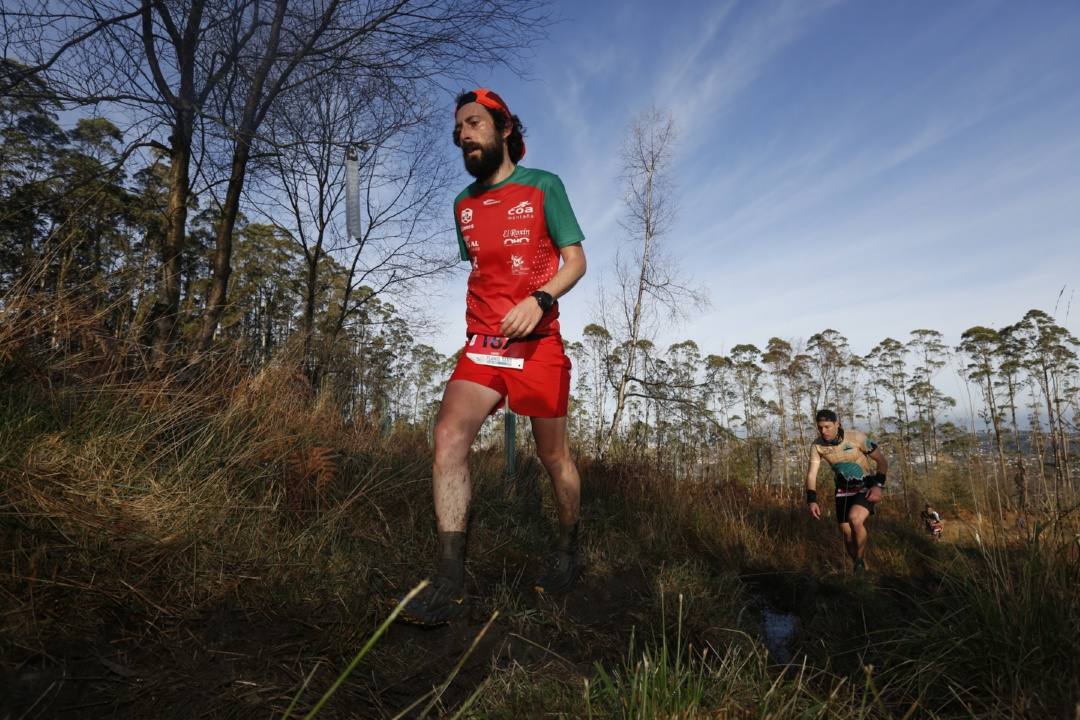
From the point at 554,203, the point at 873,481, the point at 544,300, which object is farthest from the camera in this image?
the point at 873,481

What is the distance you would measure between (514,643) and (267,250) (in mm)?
37415

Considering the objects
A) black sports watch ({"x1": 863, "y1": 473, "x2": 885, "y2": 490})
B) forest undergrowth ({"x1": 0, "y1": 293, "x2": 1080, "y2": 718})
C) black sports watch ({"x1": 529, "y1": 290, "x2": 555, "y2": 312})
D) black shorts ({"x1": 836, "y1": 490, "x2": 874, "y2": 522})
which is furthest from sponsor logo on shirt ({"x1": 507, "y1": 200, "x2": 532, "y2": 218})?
black sports watch ({"x1": 863, "y1": 473, "x2": 885, "y2": 490})

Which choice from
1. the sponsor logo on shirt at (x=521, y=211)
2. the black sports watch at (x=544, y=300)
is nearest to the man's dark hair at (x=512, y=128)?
the sponsor logo on shirt at (x=521, y=211)

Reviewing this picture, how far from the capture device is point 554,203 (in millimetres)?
2443

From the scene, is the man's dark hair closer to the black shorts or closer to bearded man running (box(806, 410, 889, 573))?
bearded man running (box(806, 410, 889, 573))

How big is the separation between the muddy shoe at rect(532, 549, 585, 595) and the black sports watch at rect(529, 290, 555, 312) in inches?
49.9

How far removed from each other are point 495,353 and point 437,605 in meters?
1.03

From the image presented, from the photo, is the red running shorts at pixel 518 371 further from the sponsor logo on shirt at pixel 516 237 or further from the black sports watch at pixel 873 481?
the black sports watch at pixel 873 481

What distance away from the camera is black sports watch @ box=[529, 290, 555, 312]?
2.12 meters

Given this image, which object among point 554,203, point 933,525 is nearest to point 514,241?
point 554,203

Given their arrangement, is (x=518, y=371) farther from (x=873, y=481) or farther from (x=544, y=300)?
(x=873, y=481)

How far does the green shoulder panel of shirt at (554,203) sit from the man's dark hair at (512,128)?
15 centimetres

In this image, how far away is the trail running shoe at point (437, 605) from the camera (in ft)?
6.01

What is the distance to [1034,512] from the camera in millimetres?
2238
